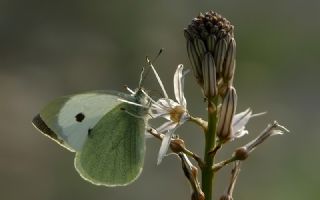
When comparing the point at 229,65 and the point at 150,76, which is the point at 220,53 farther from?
the point at 150,76

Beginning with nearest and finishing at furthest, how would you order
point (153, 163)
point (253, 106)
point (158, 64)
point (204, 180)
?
1. point (204, 180)
2. point (153, 163)
3. point (253, 106)
4. point (158, 64)

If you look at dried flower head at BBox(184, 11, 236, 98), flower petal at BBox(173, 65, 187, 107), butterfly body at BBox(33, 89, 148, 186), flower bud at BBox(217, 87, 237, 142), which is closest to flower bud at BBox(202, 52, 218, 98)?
dried flower head at BBox(184, 11, 236, 98)

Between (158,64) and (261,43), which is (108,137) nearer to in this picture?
(158,64)

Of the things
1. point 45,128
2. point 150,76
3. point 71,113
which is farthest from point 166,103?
point 150,76

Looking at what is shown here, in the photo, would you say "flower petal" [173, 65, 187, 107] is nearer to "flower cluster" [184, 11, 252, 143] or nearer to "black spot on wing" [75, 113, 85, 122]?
"flower cluster" [184, 11, 252, 143]

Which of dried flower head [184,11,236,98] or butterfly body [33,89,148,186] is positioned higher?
dried flower head [184,11,236,98]

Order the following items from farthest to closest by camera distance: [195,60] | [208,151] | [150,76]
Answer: [150,76]
[195,60]
[208,151]
